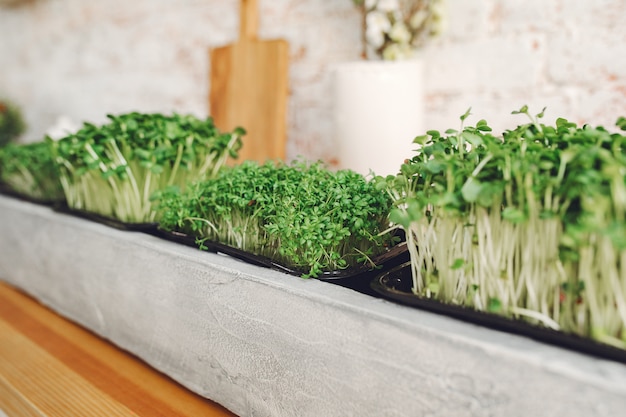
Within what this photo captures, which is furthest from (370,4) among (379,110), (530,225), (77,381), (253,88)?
(77,381)

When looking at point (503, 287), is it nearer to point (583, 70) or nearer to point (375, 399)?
point (375, 399)

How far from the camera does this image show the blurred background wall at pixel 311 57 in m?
1.31

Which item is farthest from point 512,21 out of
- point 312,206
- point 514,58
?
point 312,206

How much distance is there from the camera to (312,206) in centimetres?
86

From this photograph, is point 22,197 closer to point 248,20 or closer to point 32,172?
point 32,172

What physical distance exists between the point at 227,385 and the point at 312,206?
33 cm

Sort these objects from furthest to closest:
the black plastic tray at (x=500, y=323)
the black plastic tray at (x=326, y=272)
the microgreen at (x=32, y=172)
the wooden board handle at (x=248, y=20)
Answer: the wooden board handle at (x=248, y=20) < the microgreen at (x=32, y=172) < the black plastic tray at (x=326, y=272) < the black plastic tray at (x=500, y=323)

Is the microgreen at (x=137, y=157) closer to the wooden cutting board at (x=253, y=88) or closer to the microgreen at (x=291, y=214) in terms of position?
the microgreen at (x=291, y=214)

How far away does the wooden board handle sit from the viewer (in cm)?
195

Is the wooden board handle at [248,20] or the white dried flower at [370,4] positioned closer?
the white dried flower at [370,4]

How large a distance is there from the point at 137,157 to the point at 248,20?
3.08ft

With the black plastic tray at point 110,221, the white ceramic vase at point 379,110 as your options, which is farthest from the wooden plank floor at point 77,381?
the white ceramic vase at point 379,110

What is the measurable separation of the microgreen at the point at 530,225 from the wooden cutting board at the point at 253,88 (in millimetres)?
1131

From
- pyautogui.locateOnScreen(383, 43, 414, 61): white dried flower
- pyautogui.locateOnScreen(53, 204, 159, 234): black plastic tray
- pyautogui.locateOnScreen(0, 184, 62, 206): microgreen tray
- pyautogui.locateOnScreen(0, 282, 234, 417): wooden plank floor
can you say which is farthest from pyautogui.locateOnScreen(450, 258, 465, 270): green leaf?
pyautogui.locateOnScreen(0, 184, 62, 206): microgreen tray
